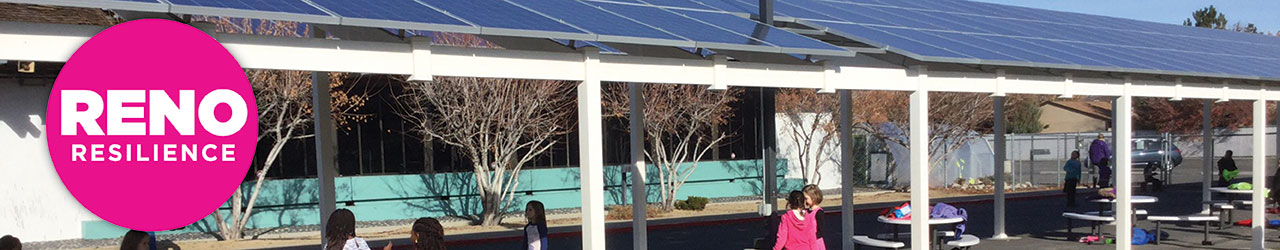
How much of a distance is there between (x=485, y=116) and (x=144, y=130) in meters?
15.9

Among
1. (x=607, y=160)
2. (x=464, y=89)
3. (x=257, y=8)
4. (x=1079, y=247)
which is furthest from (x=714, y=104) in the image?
(x=257, y=8)

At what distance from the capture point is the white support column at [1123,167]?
46.4 feet

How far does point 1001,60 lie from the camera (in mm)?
12148

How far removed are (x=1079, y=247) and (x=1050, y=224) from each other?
4.82 meters

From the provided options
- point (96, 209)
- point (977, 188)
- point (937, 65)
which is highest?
point (937, 65)

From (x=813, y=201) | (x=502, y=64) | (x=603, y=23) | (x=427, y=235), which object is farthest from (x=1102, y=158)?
(x=427, y=235)

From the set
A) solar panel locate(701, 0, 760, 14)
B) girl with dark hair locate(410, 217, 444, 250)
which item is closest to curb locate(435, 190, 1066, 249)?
solar panel locate(701, 0, 760, 14)

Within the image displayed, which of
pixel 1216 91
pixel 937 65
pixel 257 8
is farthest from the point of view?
pixel 1216 91

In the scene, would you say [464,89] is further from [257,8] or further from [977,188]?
[977,188]

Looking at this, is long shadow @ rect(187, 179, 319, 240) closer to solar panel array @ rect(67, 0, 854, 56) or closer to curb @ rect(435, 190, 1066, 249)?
curb @ rect(435, 190, 1066, 249)

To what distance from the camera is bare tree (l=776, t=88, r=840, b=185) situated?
105 ft

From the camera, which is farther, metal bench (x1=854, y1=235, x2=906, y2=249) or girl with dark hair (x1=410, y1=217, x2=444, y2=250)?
metal bench (x1=854, y1=235, x2=906, y2=249)

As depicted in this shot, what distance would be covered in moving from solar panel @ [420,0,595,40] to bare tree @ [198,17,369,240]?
10.5 meters

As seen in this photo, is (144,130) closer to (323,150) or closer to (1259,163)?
(323,150)
